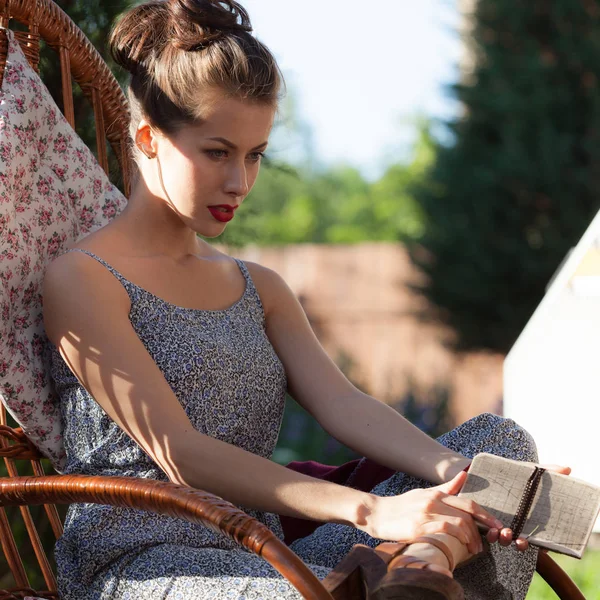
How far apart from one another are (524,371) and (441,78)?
689cm

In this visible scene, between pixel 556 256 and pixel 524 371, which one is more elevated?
pixel 524 371

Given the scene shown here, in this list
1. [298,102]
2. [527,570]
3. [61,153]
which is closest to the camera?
[527,570]

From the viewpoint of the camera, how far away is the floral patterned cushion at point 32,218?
1576mm

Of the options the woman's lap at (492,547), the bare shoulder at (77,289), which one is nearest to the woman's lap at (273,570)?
the woman's lap at (492,547)

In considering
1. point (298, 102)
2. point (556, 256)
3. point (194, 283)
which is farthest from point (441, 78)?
point (298, 102)

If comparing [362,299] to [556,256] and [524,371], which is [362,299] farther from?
[524,371]

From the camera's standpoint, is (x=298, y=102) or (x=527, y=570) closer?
(x=527, y=570)

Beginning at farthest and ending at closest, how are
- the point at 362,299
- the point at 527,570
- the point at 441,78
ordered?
1. the point at 362,299
2. the point at 441,78
3. the point at 527,570

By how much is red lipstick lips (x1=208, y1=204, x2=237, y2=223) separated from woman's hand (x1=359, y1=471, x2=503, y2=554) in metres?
0.55

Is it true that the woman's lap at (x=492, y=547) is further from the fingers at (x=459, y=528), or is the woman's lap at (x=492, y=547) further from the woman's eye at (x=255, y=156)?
the woman's eye at (x=255, y=156)

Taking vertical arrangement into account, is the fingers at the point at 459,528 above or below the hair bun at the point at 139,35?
below

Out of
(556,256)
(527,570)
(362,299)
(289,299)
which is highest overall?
(289,299)

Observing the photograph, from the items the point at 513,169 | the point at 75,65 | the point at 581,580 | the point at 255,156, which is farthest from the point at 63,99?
the point at 513,169

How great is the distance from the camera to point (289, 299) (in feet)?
6.05
